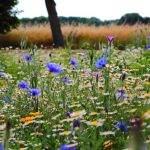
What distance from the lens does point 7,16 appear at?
2098 cm

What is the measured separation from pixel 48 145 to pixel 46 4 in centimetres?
1634

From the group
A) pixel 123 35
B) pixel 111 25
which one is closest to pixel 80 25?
pixel 111 25

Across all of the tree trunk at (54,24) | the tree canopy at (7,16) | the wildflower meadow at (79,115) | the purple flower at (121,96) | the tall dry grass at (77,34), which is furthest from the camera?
the tree canopy at (7,16)

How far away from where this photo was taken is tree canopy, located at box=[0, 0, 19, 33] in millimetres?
20812

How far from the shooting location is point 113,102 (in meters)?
2.91

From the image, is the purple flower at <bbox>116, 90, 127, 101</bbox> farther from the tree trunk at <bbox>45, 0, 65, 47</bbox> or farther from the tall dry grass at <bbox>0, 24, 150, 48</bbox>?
the tall dry grass at <bbox>0, 24, 150, 48</bbox>

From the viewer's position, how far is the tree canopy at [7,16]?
20.8m

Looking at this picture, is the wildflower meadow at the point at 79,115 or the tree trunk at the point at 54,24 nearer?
the wildflower meadow at the point at 79,115

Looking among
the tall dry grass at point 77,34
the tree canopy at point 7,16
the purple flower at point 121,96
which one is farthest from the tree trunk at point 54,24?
the purple flower at point 121,96

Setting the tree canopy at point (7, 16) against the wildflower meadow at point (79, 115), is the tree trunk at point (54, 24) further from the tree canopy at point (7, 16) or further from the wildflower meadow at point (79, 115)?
the wildflower meadow at point (79, 115)

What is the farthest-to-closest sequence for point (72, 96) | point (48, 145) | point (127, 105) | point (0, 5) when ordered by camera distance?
point (0, 5) → point (72, 96) → point (127, 105) → point (48, 145)

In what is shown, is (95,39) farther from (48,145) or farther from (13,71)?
(48,145)

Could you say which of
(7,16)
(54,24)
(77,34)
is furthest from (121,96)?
(7,16)

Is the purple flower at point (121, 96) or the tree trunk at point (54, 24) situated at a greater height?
the purple flower at point (121, 96)
